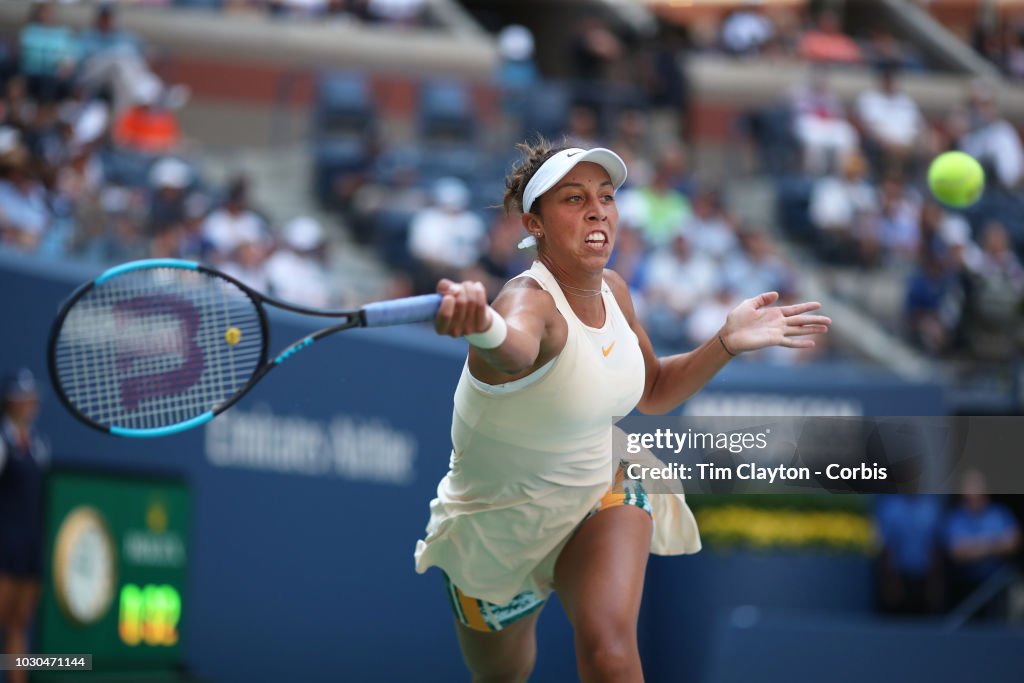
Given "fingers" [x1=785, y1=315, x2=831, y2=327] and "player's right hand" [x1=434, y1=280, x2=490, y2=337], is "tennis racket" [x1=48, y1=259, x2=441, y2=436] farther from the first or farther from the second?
"fingers" [x1=785, y1=315, x2=831, y2=327]

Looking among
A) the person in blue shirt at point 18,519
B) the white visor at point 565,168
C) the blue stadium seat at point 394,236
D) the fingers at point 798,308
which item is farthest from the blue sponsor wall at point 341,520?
the fingers at point 798,308

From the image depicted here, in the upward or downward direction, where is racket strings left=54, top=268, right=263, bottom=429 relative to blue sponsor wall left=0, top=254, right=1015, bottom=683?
upward

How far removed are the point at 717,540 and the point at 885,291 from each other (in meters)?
5.24

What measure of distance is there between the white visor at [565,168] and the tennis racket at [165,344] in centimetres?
61

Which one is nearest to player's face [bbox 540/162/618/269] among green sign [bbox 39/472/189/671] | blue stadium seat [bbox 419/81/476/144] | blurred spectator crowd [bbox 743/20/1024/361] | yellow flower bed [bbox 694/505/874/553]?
green sign [bbox 39/472/189/671]

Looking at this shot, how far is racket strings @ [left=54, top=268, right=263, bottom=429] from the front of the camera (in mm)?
4820

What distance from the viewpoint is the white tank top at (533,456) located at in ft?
14.1

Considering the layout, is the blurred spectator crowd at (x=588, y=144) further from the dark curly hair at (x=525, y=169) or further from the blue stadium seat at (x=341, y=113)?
the dark curly hair at (x=525, y=169)

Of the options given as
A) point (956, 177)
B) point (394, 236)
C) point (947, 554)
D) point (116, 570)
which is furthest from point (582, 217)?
point (394, 236)

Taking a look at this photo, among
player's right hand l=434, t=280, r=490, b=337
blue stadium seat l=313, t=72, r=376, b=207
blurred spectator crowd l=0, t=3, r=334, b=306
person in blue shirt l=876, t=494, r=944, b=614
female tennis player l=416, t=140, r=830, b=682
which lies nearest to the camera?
player's right hand l=434, t=280, r=490, b=337

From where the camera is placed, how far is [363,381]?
8.59 metres

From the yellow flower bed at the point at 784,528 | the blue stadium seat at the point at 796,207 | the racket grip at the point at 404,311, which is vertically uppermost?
the racket grip at the point at 404,311

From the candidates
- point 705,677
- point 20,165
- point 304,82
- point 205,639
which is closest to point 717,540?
point 705,677

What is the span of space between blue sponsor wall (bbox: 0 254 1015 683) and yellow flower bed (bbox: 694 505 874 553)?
11 centimetres
